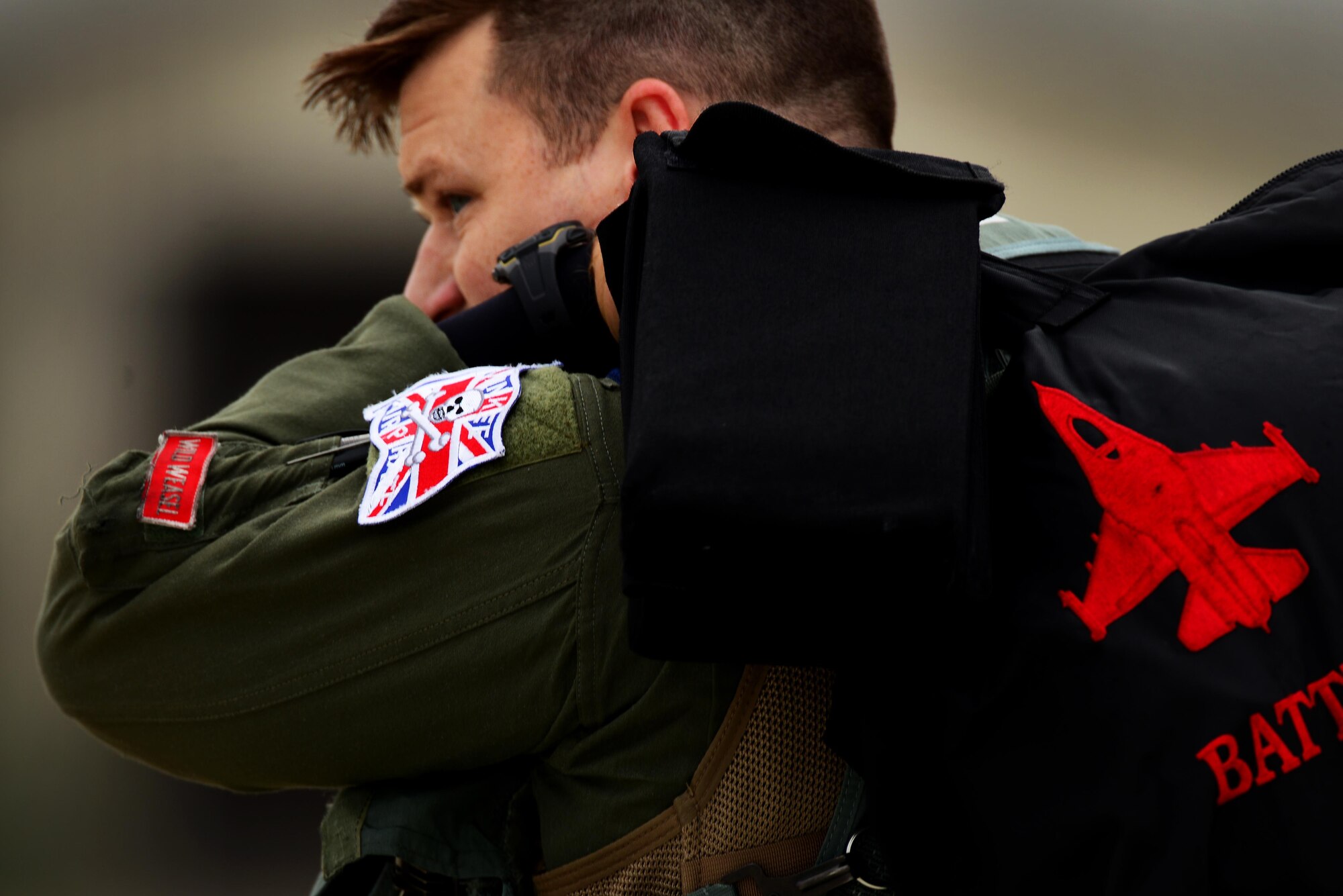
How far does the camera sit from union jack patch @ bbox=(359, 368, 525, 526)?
65 cm

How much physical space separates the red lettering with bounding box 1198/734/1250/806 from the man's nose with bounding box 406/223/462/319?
0.86 m

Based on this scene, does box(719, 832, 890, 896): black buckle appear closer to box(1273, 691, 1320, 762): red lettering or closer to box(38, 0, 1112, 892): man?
box(38, 0, 1112, 892): man

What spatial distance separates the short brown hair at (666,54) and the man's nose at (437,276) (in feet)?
0.55

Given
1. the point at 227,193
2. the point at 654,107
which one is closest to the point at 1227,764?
the point at 654,107

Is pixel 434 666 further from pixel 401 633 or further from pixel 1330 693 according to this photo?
pixel 1330 693

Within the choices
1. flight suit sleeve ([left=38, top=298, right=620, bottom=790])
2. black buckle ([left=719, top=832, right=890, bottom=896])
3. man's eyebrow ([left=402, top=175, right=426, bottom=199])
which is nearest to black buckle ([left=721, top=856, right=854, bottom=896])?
black buckle ([left=719, top=832, right=890, bottom=896])

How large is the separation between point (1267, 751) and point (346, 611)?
48cm

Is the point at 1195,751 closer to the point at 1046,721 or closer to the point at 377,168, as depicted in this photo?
the point at 1046,721

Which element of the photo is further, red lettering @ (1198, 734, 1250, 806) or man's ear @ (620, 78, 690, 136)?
man's ear @ (620, 78, 690, 136)

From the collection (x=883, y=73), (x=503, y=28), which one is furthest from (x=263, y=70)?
(x=883, y=73)

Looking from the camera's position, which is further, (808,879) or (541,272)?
(541,272)

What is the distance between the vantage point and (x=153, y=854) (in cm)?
287

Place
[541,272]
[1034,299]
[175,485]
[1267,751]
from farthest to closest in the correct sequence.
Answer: [541,272] < [175,485] < [1034,299] < [1267,751]

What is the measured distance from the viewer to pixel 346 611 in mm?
662
